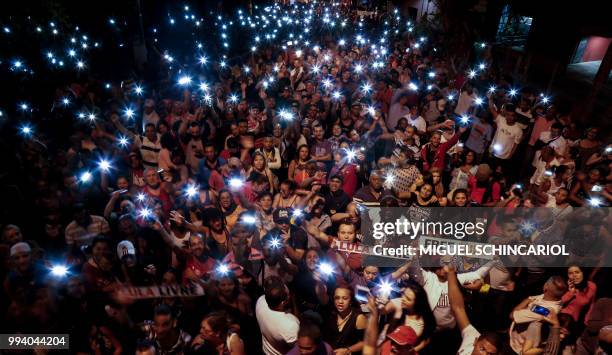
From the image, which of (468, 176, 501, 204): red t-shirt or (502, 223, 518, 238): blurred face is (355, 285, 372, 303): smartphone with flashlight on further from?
(468, 176, 501, 204): red t-shirt

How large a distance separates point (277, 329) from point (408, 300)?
45.8 inches

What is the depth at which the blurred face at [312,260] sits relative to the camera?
3.78 metres

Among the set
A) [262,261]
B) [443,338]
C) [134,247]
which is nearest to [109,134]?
[134,247]

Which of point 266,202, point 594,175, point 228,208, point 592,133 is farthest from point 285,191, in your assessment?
point 592,133

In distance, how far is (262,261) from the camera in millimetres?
4051

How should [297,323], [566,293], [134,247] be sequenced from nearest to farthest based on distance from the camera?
1. [297,323]
2. [566,293]
3. [134,247]

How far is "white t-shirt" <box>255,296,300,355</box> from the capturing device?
10.3ft

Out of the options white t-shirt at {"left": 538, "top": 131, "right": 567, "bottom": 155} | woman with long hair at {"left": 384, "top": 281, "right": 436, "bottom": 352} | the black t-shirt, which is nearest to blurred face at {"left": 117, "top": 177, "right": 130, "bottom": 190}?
the black t-shirt

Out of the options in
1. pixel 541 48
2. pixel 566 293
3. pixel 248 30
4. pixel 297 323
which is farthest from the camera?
pixel 248 30

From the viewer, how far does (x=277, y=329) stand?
3.19m

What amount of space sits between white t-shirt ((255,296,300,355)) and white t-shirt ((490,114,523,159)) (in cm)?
538

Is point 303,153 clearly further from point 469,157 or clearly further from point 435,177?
point 469,157

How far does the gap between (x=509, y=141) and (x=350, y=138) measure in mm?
2837

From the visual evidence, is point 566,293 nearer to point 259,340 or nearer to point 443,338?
point 443,338
